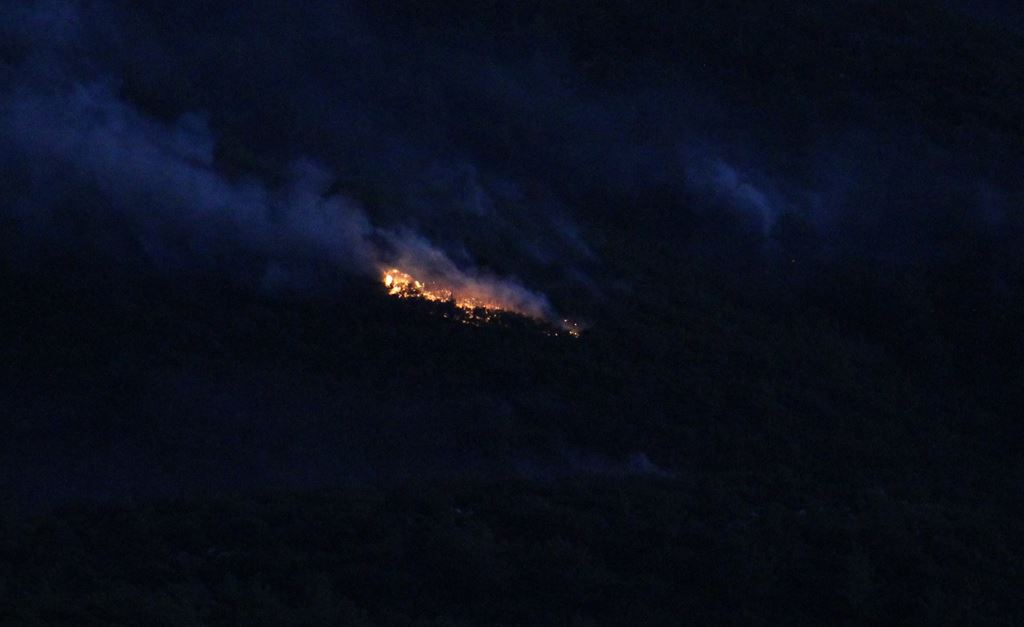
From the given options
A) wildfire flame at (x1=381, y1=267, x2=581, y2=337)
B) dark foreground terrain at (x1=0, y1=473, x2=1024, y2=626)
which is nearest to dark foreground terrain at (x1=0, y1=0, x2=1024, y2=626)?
dark foreground terrain at (x1=0, y1=473, x2=1024, y2=626)

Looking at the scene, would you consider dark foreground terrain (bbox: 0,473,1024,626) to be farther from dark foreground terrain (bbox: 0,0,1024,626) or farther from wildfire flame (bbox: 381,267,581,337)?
wildfire flame (bbox: 381,267,581,337)

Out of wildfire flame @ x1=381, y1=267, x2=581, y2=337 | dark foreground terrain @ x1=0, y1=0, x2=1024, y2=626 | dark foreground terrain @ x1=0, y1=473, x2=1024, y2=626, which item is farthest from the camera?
wildfire flame @ x1=381, y1=267, x2=581, y2=337

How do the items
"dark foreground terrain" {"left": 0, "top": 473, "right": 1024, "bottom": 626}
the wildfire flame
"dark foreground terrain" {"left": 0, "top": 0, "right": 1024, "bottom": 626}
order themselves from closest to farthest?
"dark foreground terrain" {"left": 0, "top": 473, "right": 1024, "bottom": 626}, "dark foreground terrain" {"left": 0, "top": 0, "right": 1024, "bottom": 626}, the wildfire flame

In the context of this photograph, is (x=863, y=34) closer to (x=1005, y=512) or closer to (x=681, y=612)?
(x=1005, y=512)

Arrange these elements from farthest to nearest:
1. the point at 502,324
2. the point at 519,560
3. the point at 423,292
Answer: the point at 423,292
the point at 502,324
the point at 519,560

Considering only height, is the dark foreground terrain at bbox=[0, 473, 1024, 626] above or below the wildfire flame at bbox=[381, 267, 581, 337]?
below

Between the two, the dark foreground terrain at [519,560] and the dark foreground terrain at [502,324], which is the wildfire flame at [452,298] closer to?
the dark foreground terrain at [502,324]

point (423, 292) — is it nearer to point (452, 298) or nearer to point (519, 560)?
point (452, 298)

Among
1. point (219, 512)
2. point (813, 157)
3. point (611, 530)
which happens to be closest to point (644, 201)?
point (813, 157)

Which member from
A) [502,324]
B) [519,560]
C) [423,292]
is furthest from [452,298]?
[519,560]
